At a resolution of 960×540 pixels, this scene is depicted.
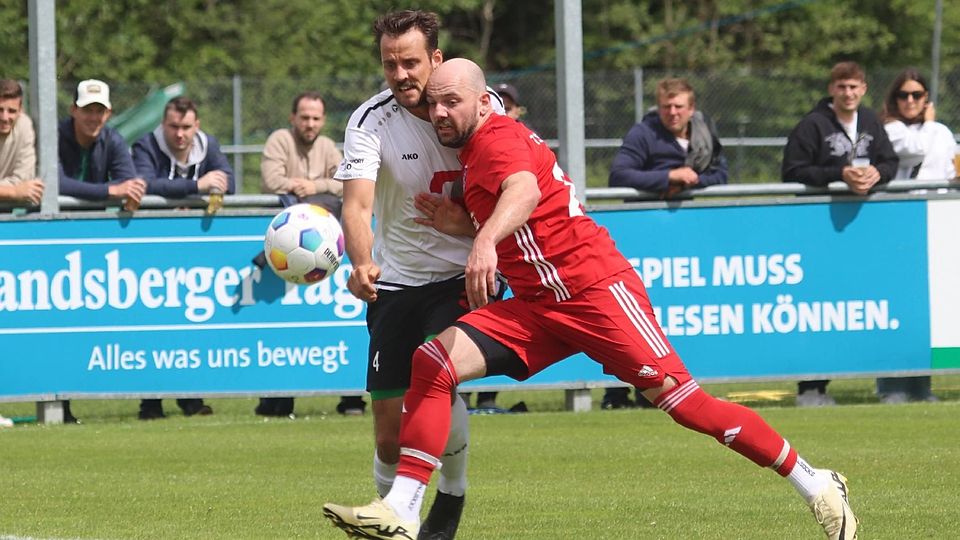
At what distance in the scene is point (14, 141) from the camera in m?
13.3

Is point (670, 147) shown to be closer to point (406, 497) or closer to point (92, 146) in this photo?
point (92, 146)

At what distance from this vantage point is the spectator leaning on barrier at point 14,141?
13.2 meters

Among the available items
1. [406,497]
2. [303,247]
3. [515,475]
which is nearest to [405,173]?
[406,497]

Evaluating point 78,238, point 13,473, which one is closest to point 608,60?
point 78,238

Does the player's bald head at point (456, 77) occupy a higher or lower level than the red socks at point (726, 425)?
higher

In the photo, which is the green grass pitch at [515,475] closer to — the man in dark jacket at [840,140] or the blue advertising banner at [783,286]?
the blue advertising banner at [783,286]

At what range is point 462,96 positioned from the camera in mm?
7012

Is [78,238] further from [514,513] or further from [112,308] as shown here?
[514,513]

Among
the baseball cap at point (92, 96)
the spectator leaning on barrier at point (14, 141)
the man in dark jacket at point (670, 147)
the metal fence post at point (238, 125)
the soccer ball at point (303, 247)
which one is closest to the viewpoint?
the soccer ball at point (303, 247)

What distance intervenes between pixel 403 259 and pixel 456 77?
1.15 metres

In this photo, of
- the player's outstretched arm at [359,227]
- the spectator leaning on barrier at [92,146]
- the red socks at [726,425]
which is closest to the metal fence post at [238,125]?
the spectator leaning on barrier at [92,146]

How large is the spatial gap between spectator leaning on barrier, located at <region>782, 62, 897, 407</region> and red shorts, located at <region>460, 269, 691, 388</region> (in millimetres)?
6716

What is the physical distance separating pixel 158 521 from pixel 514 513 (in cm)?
167

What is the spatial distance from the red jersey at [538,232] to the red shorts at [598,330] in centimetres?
6
